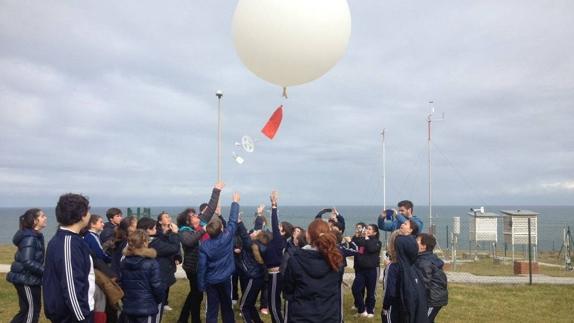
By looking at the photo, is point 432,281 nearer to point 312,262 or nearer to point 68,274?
point 312,262

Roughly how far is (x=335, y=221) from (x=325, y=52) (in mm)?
3237

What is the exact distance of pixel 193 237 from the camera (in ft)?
21.3

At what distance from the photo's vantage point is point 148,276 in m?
4.98

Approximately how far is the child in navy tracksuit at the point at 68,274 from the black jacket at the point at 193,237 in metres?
2.61

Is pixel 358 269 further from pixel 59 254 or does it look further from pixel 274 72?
pixel 59 254

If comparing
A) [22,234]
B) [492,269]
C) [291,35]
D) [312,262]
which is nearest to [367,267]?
[312,262]

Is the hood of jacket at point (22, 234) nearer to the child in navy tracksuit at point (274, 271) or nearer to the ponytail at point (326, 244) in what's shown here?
the child in navy tracksuit at point (274, 271)

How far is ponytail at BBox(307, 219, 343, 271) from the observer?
3986 mm

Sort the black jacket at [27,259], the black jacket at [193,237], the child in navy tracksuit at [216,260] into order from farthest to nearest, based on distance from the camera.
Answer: the black jacket at [193,237] < the child in navy tracksuit at [216,260] < the black jacket at [27,259]

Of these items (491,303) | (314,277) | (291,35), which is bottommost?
(491,303)

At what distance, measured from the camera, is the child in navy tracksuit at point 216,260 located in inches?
231

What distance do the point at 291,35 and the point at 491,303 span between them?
23.2 feet

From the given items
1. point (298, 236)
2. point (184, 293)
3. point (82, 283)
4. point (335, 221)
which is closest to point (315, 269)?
point (82, 283)

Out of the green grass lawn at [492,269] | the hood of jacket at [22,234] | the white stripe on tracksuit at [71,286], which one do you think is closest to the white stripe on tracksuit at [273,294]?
the hood of jacket at [22,234]
